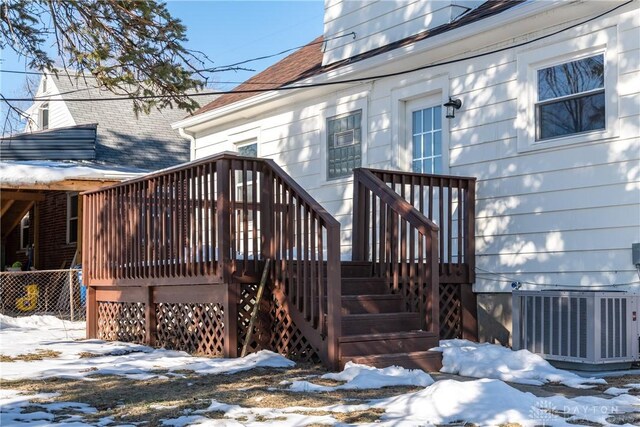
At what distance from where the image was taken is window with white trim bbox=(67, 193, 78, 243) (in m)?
20.0

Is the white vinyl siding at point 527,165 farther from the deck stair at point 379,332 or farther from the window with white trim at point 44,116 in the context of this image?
the window with white trim at point 44,116

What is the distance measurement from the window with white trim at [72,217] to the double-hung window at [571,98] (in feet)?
45.8

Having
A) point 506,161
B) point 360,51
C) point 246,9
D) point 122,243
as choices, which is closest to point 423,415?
point 506,161

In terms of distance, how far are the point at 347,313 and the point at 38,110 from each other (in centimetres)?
2081

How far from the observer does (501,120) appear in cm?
939

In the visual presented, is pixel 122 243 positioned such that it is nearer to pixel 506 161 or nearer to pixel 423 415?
pixel 506 161

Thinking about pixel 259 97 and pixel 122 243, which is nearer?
pixel 122 243

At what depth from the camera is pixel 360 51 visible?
11828 millimetres

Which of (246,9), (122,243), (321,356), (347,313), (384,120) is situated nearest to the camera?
(321,356)

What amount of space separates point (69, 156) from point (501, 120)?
42.9 feet

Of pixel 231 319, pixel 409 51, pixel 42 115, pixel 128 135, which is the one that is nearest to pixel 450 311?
pixel 231 319

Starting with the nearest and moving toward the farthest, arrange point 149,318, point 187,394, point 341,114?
point 187,394
point 149,318
point 341,114

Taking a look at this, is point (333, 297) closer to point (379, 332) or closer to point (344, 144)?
point (379, 332)

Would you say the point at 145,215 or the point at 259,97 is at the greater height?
the point at 259,97
